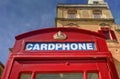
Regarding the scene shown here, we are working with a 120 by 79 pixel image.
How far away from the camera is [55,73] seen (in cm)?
435

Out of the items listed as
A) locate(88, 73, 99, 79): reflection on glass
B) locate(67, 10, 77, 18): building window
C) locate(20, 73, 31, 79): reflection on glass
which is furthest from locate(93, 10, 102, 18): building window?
locate(20, 73, 31, 79): reflection on glass

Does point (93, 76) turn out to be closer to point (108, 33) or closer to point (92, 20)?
point (108, 33)

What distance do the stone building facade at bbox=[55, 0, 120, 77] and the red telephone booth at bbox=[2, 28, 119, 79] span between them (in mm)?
9966

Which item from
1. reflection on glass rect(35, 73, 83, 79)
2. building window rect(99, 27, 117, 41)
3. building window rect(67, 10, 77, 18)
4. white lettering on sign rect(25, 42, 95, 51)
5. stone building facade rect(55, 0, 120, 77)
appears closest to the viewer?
reflection on glass rect(35, 73, 83, 79)

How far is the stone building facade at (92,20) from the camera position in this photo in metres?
15.6

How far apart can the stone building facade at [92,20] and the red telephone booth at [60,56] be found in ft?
32.7

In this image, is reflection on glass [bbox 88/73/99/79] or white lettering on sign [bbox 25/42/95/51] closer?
reflection on glass [bbox 88/73/99/79]

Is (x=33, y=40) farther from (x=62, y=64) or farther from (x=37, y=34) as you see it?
(x=62, y=64)

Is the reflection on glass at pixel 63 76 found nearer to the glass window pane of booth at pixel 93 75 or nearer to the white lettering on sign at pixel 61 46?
the glass window pane of booth at pixel 93 75

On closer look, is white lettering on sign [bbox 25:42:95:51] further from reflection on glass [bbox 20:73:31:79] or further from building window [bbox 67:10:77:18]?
building window [bbox 67:10:77:18]

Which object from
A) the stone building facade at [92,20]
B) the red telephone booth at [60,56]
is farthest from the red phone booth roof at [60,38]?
the stone building facade at [92,20]

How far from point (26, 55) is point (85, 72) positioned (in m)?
1.45

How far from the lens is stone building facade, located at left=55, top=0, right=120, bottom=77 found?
51.3ft

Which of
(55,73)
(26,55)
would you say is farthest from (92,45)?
(26,55)
